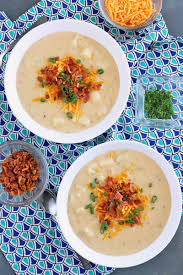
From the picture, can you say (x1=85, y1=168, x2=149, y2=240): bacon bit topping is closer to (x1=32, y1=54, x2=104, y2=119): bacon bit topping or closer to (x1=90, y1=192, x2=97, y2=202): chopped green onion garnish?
(x1=90, y1=192, x2=97, y2=202): chopped green onion garnish

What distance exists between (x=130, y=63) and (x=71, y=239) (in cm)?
170

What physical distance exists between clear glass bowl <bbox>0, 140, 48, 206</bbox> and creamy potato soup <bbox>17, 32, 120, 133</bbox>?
33cm

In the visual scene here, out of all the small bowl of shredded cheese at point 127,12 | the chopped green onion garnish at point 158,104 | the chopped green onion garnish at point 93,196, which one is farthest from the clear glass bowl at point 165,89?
the chopped green onion garnish at point 93,196

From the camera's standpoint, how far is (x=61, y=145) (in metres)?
3.56

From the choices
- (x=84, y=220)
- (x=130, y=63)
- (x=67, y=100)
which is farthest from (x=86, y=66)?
(x=84, y=220)

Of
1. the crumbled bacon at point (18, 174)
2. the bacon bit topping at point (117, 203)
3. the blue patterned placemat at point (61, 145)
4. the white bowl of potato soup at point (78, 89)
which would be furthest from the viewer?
the blue patterned placemat at point (61, 145)

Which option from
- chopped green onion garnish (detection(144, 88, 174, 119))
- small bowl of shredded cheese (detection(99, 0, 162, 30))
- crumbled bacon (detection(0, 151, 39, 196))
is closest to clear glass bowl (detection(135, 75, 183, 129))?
chopped green onion garnish (detection(144, 88, 174, 119))

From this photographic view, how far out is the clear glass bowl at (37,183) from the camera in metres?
3.38

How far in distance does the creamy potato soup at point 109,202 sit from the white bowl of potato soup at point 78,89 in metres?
0.32

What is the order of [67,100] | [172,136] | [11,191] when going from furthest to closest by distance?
[172,136]
[11,191]
[67,100]

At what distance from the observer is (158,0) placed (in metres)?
3.56

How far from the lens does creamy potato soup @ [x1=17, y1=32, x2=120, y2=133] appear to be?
3.13 metres

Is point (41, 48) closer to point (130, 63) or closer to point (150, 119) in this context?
point (130, 63)

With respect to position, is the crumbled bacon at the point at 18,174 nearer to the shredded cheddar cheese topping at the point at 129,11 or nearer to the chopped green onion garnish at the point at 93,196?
the chopped green onion garnish at the point at 93,196
